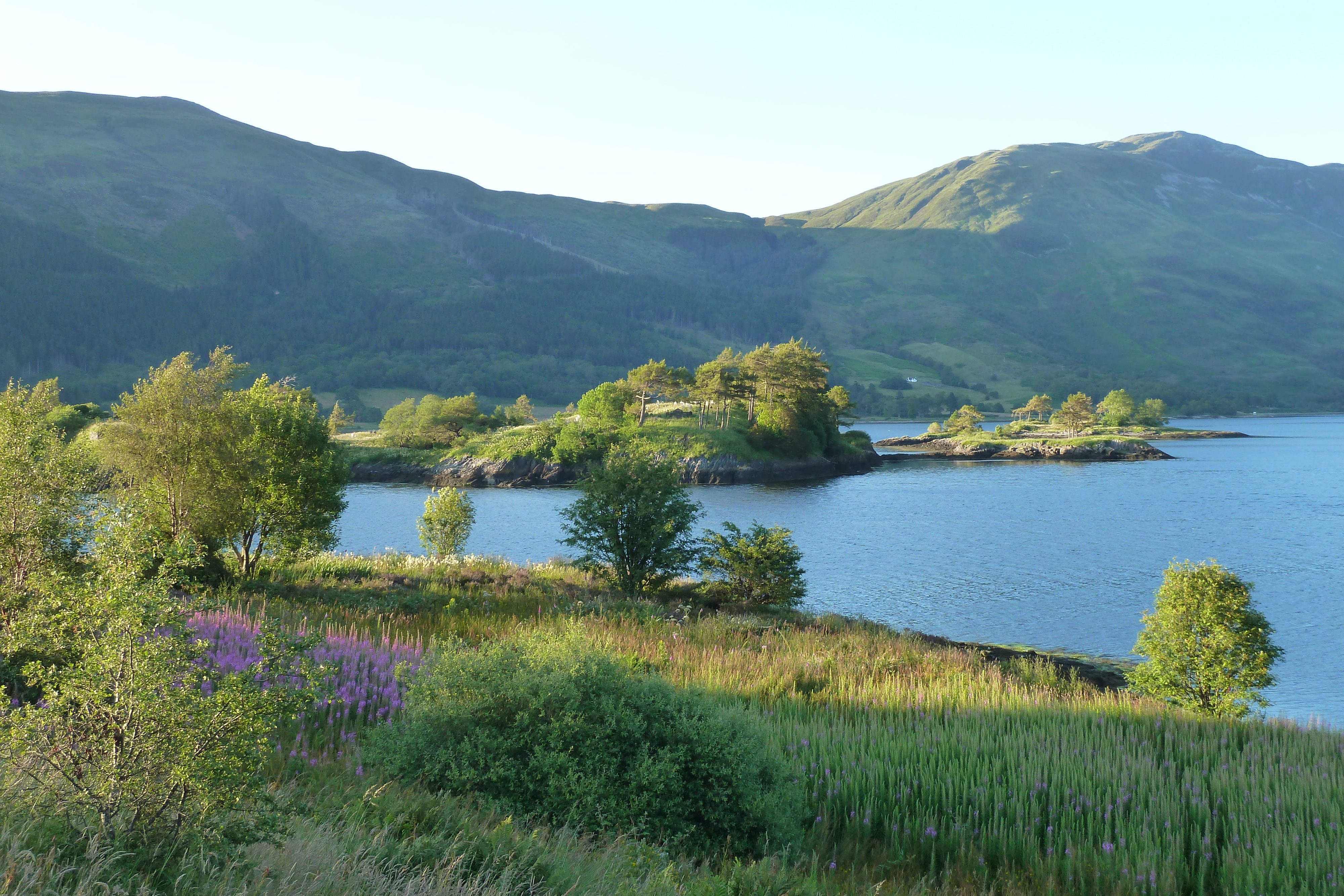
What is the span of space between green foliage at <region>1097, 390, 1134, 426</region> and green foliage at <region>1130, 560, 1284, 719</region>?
Result: 155970 millimetres

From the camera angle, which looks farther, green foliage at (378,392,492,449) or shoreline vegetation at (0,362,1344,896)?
green foliage at (378,392,492,449)

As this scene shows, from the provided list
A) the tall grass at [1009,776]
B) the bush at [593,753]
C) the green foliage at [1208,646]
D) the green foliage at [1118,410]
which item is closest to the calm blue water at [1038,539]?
the green foliage at [1208,646]

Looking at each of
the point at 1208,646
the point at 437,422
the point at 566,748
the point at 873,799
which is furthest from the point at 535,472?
the point at 566,748

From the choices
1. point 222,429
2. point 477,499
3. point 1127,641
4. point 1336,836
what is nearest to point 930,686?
point 1336,836

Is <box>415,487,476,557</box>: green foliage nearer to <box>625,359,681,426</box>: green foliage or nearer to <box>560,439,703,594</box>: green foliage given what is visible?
<box>560,439,703,594</box>: green foliage

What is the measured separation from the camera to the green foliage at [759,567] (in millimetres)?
23062

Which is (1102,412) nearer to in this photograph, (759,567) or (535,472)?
(535,472)

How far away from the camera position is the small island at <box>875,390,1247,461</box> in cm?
11419

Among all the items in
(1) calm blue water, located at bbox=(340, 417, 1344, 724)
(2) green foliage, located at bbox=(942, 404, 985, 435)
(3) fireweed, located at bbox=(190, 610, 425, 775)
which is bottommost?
(1) calm blue water, located at bbox=(340, 417, 1344, 724)

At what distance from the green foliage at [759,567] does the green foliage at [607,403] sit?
77150 mm

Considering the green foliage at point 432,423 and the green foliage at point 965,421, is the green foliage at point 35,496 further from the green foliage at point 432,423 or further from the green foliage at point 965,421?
the green foliage at point 965,421

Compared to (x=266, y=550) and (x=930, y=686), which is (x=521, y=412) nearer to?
(x=266, y=550)

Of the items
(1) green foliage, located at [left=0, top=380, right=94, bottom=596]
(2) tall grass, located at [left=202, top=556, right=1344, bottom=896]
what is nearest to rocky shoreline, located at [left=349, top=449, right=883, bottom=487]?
(2) tall grass, located at [left=202, top=556, right=1344, bottom=896]

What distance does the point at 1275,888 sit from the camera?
A: 6.16 m
